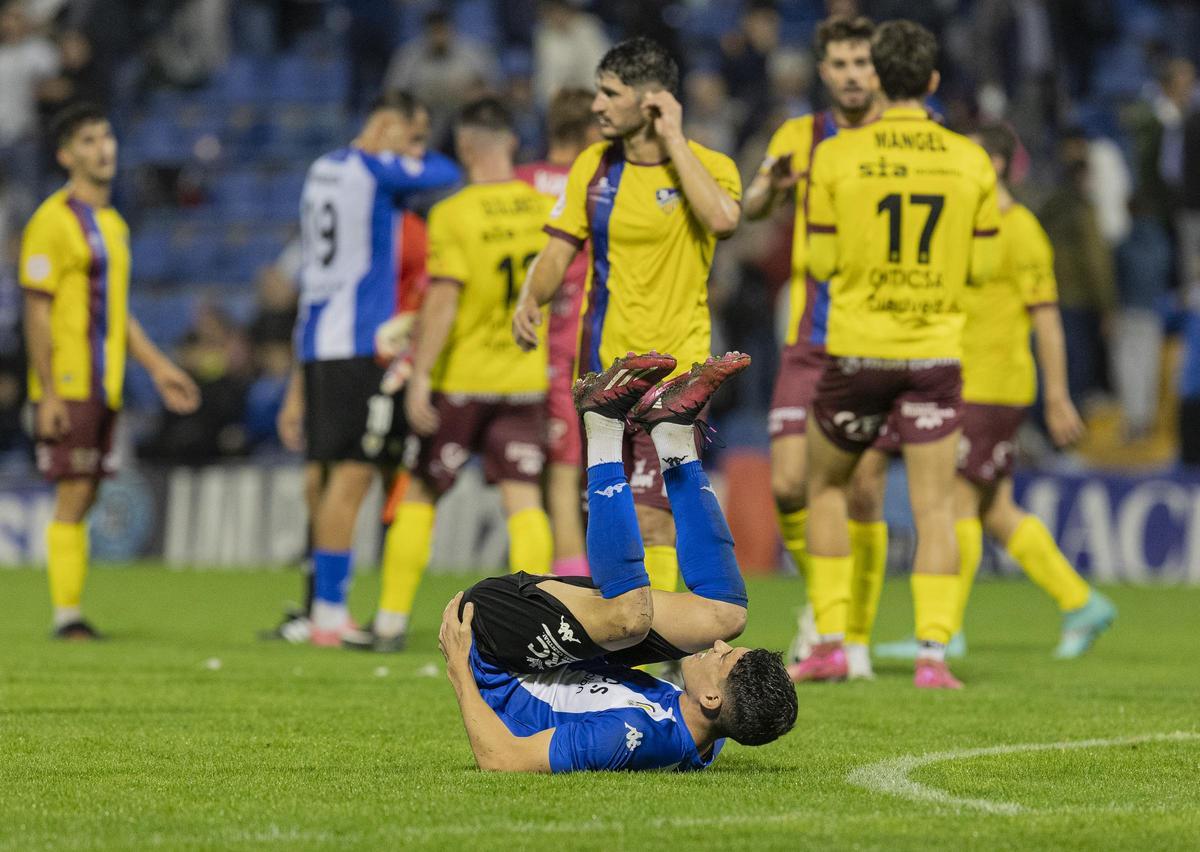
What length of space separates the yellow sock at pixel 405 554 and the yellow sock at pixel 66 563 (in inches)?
68.1

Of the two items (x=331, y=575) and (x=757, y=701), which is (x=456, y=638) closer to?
(x=757, y=701)

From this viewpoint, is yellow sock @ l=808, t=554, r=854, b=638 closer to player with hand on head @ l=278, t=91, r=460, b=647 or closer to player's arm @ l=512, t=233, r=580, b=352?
player's arm @ l=512, t=233, r=580, b=352

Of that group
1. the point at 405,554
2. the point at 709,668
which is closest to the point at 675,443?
the point at 709,668

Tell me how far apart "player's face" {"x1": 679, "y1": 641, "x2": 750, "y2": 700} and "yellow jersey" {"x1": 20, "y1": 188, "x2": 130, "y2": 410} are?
573 cm

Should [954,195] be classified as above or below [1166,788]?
above

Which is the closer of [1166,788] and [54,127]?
[1166,788]

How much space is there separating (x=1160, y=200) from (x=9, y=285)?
36.0 ft

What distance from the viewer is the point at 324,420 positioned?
10.2 metres

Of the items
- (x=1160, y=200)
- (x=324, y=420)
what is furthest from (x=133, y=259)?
(x=324, y=420)

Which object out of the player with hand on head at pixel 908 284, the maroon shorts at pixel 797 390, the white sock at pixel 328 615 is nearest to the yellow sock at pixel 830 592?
the player with hand on head at pixel 908 284

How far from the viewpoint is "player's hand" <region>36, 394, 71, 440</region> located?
34.0 feet

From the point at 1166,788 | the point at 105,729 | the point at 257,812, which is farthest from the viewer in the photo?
the point at 105,729

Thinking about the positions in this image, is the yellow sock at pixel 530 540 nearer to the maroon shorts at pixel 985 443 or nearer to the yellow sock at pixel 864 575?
the yellow sock at pixel 864 575

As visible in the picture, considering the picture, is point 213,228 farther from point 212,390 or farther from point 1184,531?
point 1184,531
